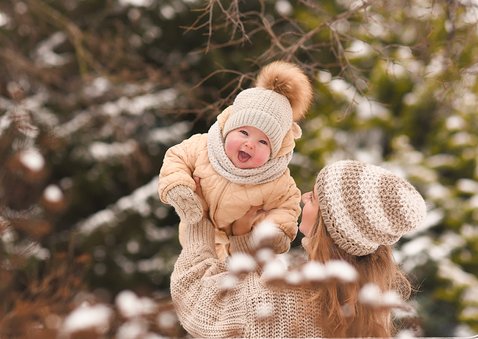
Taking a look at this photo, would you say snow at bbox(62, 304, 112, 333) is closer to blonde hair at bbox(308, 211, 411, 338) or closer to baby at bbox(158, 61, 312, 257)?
baby at bbox(158, 61, 312, 257)

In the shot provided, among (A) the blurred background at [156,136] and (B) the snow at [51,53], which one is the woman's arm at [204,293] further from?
(B) the snow at [51,53]

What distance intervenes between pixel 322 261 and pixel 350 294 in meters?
0.09

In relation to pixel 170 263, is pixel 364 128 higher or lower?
higher

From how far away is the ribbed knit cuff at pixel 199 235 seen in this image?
1.56 m

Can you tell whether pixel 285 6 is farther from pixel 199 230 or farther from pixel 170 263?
pixel 199 230

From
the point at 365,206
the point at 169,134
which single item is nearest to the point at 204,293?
the point at 365,206

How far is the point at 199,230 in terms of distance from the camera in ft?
5.13

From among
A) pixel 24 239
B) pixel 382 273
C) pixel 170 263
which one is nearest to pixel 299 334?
pixel 382 273

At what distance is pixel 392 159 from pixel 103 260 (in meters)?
A: 2.16

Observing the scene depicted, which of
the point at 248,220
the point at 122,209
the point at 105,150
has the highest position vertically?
the point at 248,220

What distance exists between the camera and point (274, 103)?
1.50m

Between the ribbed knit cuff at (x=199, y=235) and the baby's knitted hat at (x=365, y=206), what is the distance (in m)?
0.23

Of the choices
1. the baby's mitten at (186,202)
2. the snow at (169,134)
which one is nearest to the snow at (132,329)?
the baby's mitten at (186,202)

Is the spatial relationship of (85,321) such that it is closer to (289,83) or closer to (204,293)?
(204,293)
